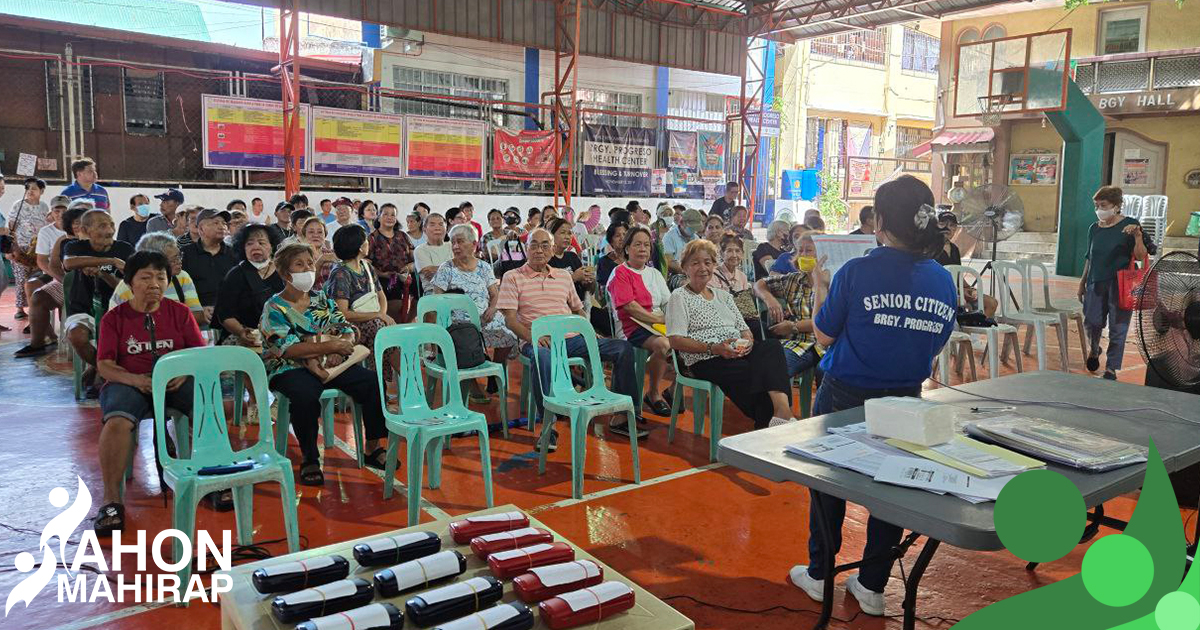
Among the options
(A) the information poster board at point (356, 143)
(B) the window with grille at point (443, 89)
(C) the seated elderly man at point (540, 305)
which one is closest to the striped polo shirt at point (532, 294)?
(C) the seated elderly man at point (540, 305)

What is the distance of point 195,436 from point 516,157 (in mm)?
10999

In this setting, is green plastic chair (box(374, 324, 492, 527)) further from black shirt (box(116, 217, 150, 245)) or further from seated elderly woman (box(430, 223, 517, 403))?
black shirt (box(116, 217, 150, 245))

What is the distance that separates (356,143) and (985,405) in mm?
10783

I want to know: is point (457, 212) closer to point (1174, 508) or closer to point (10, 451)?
point (10, 451)

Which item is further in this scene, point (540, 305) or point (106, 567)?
point (540, 305)

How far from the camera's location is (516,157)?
13906 millimetres

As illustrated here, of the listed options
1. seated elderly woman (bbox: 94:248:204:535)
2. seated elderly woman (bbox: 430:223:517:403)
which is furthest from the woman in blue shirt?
seated elderly woman (bbox: 430:223:517:403)

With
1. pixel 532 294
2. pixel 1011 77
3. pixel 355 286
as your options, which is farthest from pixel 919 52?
pixel 355 286

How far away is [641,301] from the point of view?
18.2 feet

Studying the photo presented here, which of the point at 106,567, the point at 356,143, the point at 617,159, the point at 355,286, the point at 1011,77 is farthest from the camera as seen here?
the point at 617,159

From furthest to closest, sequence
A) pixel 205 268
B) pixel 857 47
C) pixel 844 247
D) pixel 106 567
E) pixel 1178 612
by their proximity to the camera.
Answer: pixel 857 47
pixel 205 268
pixel 844 247
pixel 106 567
pixel 1178 612

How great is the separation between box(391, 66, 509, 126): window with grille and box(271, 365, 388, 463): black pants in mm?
9340

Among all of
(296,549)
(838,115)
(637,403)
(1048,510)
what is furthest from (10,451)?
(838,115)

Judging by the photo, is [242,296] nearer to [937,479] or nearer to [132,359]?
[132,359]
